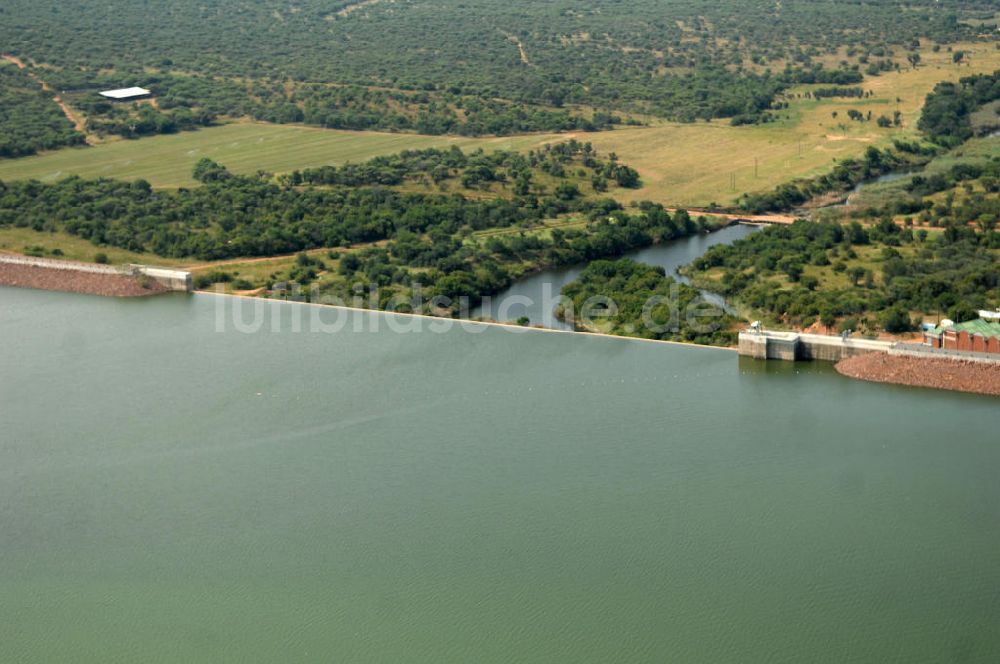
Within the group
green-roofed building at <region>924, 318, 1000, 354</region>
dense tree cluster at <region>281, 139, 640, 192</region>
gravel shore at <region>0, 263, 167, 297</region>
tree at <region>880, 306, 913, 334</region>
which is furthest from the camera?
dense tree cluster at <region>281, 139, 640, 192</region>

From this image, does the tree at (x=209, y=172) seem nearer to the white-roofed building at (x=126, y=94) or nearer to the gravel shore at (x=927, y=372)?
the white-roofed building at (x=126, y=94)

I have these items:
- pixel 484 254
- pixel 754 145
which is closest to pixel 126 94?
pixel 754 145


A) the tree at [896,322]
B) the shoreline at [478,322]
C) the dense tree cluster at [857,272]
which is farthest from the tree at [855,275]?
the shoreline at [478,322]

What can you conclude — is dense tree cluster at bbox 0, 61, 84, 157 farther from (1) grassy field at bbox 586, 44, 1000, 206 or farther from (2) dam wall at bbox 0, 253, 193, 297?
(1) grassy field at bbox 586, 44, 1000, 206

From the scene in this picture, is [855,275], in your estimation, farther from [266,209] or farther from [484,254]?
[266,209]

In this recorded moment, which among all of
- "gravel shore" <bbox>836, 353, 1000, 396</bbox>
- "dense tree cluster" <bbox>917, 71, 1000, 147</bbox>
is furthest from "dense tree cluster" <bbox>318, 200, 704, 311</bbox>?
"dense tree cluster" <bbox>917, 71, 1000, 147</bbox>
